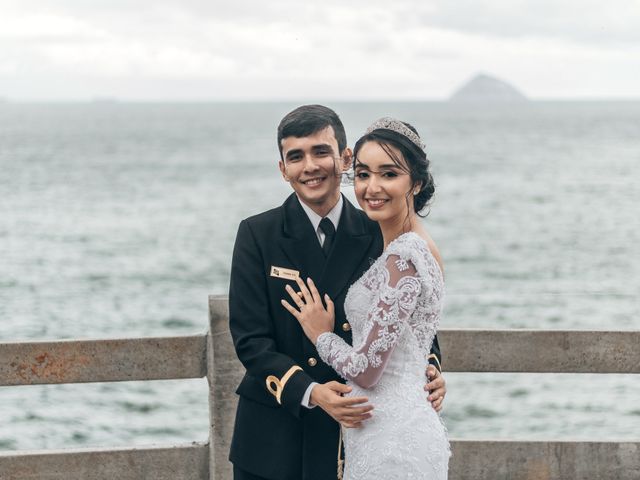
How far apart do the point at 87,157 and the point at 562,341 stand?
8896 centimetres

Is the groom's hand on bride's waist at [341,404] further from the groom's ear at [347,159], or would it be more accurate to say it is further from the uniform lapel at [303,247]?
the groom's ear at [347,159]

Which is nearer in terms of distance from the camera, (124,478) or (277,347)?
(277,347)

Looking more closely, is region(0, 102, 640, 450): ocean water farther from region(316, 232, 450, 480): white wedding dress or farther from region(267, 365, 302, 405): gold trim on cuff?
region(267, 365, 302, 405): gold trim on cuff

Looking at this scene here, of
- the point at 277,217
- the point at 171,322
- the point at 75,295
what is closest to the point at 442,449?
the point at 277,217

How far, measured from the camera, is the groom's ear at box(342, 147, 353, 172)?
351cm

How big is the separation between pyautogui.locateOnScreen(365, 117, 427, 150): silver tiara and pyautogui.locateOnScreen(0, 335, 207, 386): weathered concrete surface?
1.82 metres

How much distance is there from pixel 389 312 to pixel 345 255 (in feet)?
1.53

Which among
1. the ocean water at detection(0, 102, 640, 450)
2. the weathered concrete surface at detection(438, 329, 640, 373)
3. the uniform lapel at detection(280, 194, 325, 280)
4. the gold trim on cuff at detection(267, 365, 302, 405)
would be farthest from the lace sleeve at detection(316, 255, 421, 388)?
the ocean water at detection(0, 102, 640, 450)

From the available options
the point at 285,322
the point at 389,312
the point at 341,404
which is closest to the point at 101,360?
the point at 285,322

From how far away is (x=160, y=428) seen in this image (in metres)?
15.7

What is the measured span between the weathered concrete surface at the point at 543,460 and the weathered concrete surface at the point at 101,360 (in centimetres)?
147

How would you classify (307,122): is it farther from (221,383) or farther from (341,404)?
(221,383)

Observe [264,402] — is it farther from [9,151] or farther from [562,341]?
[9,151]

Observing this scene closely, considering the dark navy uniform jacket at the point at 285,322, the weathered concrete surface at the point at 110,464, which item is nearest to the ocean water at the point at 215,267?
the weathered concrete surface at the point at 110,464
